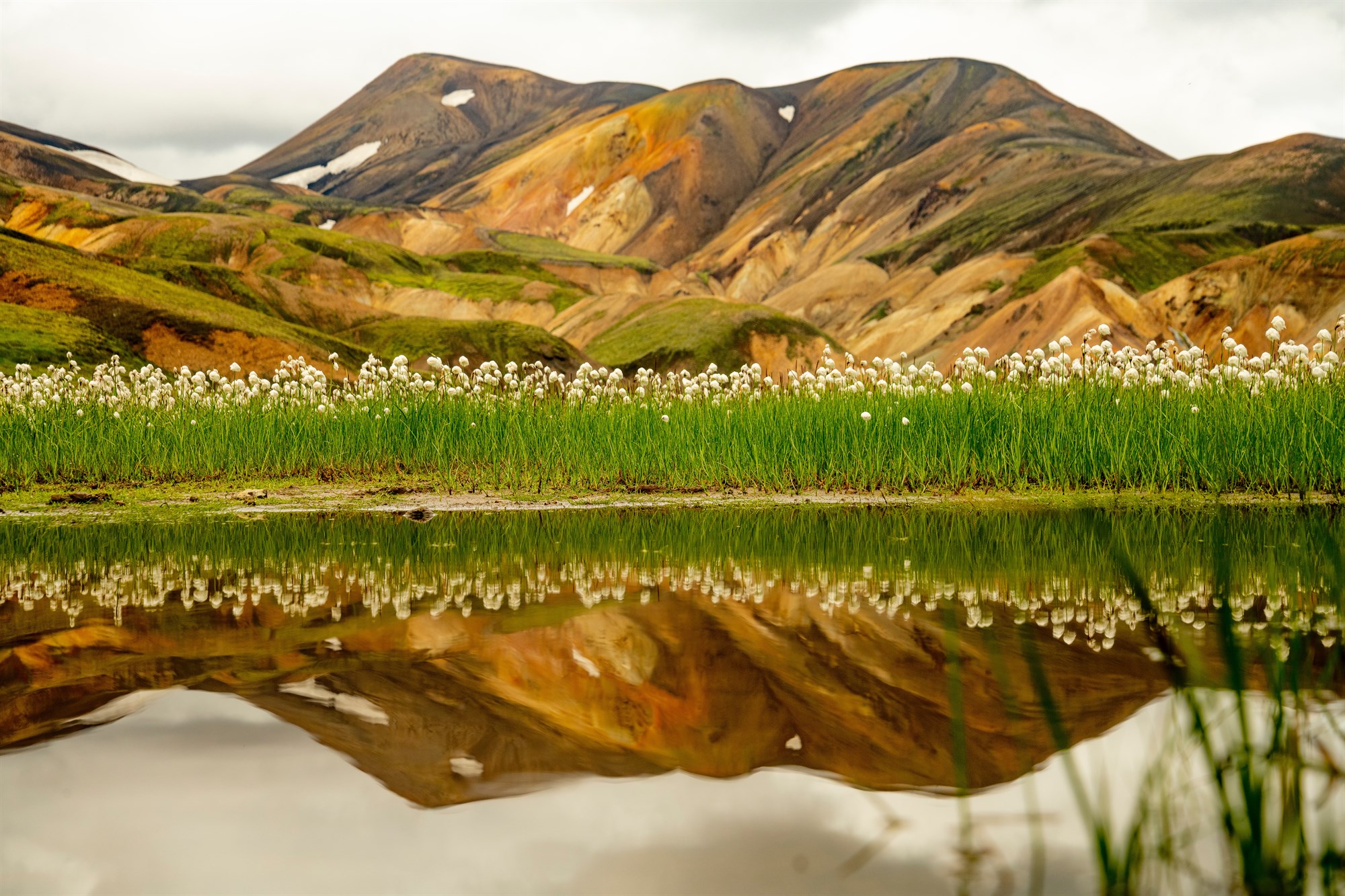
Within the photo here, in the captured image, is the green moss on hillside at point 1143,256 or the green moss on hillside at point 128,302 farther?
the green moss on hillside at point 1143,256

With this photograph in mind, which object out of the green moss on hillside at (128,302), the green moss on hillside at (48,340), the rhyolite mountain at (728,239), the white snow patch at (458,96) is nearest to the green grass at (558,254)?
the rhyolite mountain at (728,239)

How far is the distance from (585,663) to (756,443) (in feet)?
24.6

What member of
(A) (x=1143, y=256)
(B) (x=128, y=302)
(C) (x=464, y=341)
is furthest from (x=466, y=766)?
(A) (x=1143, y=256)

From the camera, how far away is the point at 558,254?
7712 cm

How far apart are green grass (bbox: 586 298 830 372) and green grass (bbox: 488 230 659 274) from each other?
25248 millimetres

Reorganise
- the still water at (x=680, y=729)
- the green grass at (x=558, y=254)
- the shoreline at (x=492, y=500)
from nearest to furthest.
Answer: the still water at (x=680, y=729) < the shoreline at (x=492, y=500) < the green grass at (x=558, y=254)

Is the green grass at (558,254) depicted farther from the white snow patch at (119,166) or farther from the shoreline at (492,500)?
the white snow patch at (119,166)

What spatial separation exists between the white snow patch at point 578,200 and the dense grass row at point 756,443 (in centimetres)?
11755

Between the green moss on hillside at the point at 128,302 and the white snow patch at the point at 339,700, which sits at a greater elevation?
the green moss on hillside at the point at 128,302

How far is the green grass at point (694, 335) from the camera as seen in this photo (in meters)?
36.0

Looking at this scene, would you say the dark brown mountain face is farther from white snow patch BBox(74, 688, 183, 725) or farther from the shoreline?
white snow patch BBox(74, 688, 183, 725)

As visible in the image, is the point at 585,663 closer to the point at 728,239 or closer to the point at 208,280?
the point at 208,280

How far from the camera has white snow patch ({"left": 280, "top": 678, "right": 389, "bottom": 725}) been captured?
10.7 feet

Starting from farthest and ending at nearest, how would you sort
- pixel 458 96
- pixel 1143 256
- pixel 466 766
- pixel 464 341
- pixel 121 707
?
pixel 458 96 → pixel 1143 256 → pixel 464 341 → pixel 121 707 → pixel 466 766
